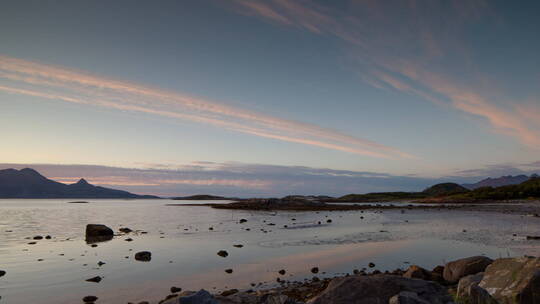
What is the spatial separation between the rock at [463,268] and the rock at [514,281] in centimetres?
561

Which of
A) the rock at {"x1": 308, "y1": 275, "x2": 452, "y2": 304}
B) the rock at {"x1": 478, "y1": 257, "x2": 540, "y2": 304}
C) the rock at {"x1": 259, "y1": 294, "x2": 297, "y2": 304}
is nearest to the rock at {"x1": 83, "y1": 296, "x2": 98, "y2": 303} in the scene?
the rock at {"x1": 259, "y1": 294, "x2": 297, "y2": 304}

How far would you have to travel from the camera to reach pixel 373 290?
38.3ft

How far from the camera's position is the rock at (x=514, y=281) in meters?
9.05

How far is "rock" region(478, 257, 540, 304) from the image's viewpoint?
29.7 feet

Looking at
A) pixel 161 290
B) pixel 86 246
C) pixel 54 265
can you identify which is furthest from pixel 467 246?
pixel 86 246

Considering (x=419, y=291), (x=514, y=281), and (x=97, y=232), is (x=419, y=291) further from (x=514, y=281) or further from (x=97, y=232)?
(x=97, y=232)

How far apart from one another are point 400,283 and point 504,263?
360 cm

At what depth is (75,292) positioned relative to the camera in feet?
55.7

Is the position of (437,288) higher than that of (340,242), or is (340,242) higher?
(437,288)

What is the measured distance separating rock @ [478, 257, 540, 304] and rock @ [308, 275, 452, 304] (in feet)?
5.10

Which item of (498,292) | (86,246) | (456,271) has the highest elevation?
(498,292)

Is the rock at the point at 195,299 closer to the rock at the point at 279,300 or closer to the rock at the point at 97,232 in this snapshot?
the rock at the point at 279,300

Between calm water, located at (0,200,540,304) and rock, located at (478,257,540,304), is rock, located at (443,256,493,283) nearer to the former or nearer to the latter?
calm water, located at (0,200,540,304)

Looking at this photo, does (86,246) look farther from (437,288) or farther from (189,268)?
(437,288)
